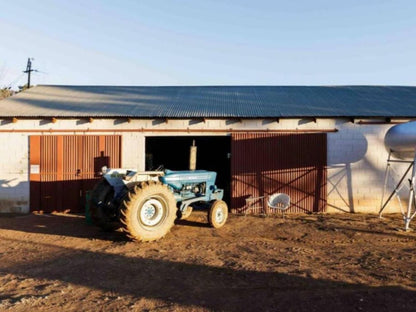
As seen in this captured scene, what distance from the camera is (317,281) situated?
5109mm

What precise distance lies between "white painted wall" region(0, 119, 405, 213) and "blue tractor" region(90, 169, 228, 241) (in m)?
2.93

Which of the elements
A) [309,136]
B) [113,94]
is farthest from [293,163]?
[113,94]

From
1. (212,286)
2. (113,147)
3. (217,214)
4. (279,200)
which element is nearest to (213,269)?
(212,286)

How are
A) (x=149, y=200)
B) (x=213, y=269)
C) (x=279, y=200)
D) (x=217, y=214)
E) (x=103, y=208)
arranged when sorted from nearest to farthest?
1. (x=213, y=269)
2. (x=149, y=200)
3. (x=103, y=208)
4. (x=217, y=214)
5. (x=279, y=200)

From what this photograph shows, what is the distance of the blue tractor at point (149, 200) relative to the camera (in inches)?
291

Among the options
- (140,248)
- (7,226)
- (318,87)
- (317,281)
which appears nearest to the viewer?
(317,281)

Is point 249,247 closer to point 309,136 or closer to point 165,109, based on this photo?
point 309,136

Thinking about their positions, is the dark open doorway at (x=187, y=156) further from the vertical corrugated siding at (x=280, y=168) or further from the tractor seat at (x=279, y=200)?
the tractor seat at (x=279, y=200)

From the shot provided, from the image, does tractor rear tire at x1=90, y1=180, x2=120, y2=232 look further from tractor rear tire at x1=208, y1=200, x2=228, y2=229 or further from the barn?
the barn

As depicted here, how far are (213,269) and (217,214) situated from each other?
11.7ft

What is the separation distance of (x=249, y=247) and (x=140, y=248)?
2311 millimetres

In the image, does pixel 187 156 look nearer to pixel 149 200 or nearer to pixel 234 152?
pixel 234 152

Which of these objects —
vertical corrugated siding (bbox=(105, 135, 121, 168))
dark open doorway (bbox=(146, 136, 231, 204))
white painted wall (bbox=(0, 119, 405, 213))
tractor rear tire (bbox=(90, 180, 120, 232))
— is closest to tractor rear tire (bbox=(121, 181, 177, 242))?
tractor rear tire (bbox=(90, 180, 120, 232))

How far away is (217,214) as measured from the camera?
9.30m
